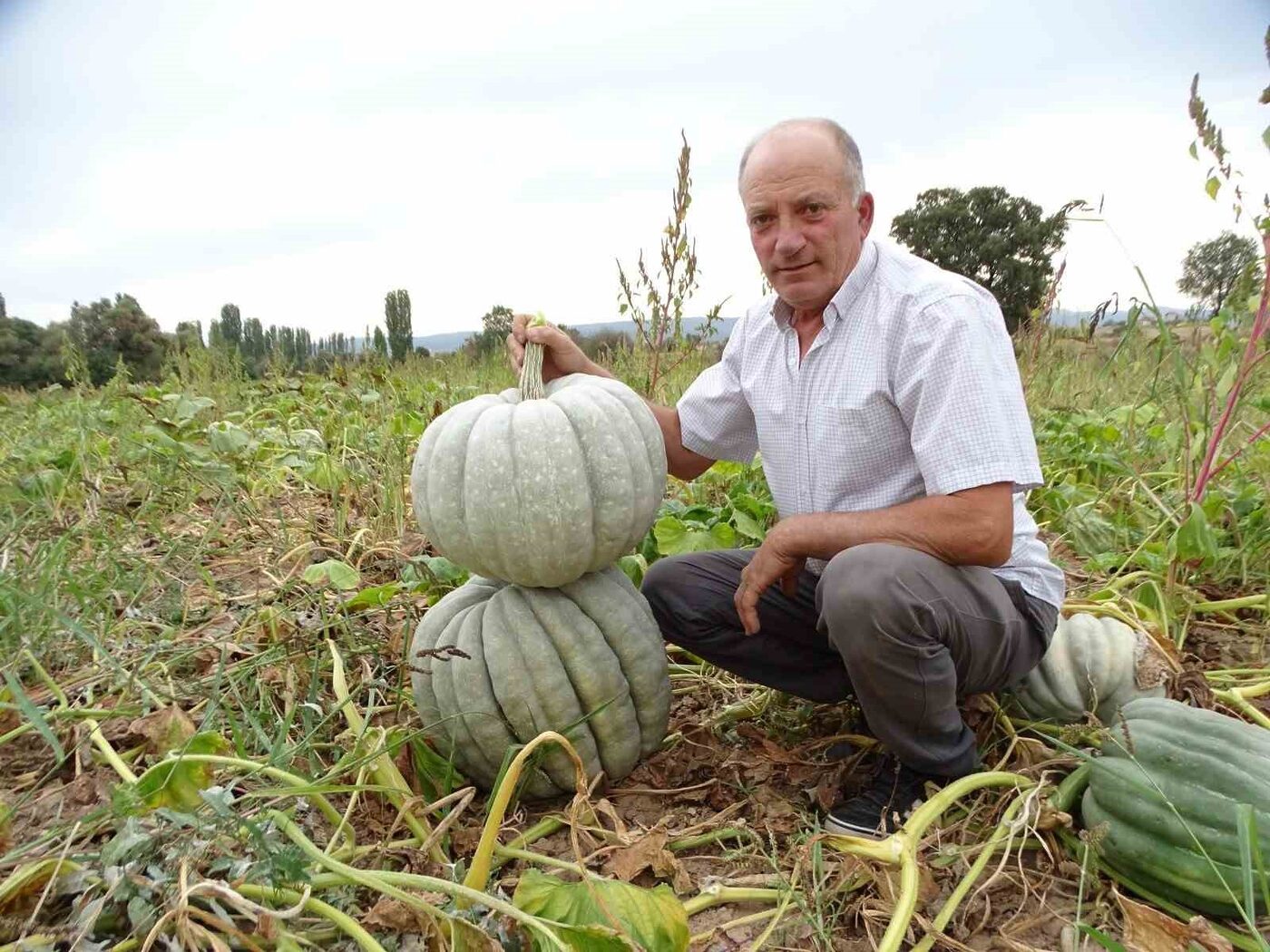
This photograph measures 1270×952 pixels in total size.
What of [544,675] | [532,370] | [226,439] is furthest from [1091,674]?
[226,439]

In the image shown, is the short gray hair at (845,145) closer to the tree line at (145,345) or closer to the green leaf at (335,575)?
the green leaf at (335,575)

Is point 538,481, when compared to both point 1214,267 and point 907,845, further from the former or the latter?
point 1214,267

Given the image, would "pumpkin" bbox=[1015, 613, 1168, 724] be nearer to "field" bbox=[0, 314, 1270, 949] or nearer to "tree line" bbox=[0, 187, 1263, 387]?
"field" bbox=[0, 314, 1270, 949]

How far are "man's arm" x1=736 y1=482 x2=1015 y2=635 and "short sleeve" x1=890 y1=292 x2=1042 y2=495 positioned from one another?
40mm

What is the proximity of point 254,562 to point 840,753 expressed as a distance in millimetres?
1954

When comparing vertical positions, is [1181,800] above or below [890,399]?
below

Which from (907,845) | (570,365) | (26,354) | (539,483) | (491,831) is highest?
(26,354)

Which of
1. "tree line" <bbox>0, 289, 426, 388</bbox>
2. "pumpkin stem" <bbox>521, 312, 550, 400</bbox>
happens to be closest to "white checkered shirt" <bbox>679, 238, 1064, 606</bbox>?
"pumpkin stem" <bbox>521, 312, 550, 400</bbox>

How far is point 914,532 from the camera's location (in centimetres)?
199

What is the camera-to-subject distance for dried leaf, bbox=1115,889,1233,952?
1.45m

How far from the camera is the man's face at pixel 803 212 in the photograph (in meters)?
2.14

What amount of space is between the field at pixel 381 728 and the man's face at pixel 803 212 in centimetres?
95

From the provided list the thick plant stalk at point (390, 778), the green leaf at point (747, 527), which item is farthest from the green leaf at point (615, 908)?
the green leaf at point (747, 527)

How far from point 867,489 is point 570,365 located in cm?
83
